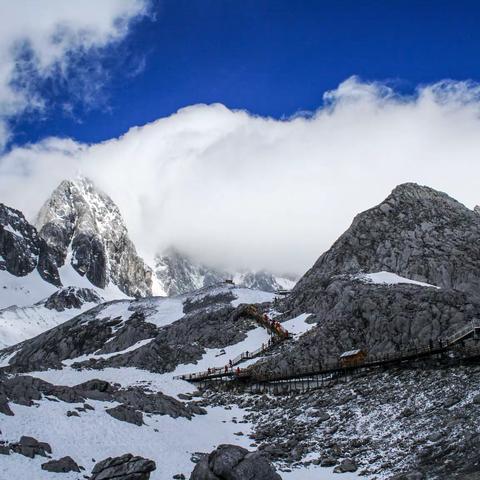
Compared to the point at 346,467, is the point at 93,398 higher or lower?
higher

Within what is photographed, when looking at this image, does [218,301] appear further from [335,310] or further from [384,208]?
[335,310]

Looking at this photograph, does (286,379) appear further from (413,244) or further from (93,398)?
(413,244)

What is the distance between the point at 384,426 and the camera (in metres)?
37.2

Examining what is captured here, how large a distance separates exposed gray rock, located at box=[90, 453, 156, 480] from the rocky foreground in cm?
823

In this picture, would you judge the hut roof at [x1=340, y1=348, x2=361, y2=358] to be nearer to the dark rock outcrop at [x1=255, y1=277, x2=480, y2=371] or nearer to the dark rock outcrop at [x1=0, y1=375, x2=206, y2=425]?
the dark rock outcrop at [x1=255, y1=277, x2=480, y2=371]

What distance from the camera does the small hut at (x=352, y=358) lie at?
57.7 meters

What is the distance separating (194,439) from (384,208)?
251ft

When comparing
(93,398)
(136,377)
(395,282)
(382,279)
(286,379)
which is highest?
(382,279)

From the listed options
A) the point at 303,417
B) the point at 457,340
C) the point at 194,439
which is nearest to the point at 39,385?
the point at 194,439

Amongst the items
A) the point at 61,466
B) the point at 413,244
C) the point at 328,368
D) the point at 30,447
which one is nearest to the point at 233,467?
the point at 61,466

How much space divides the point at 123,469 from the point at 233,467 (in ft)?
19.4

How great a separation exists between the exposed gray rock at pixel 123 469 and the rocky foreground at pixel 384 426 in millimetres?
8226

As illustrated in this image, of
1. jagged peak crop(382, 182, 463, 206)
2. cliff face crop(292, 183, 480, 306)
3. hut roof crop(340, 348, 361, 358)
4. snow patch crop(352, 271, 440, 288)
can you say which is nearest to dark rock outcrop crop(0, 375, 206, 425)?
hut roof crop(340, 348, 361, 358)

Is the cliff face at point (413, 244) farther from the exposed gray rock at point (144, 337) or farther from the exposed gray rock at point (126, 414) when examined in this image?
the exposed gray rock at point (126, 414)
